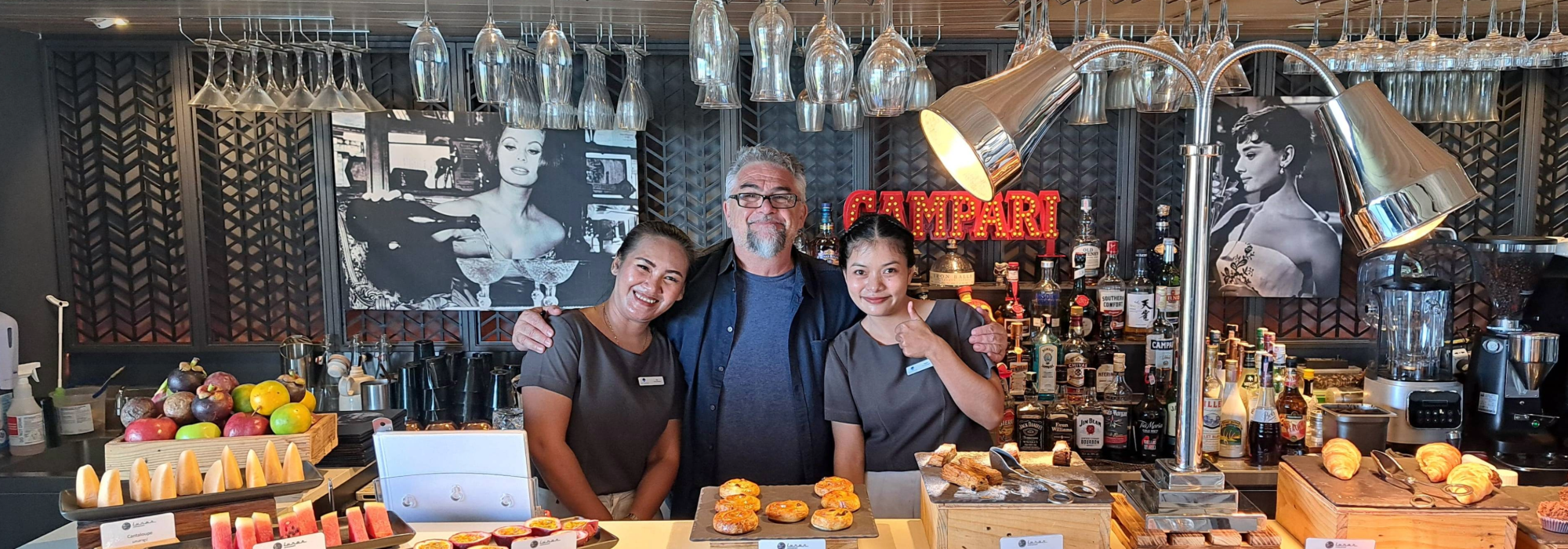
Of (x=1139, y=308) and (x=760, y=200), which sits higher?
(x=760, y=200)

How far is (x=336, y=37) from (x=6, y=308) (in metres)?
1.70

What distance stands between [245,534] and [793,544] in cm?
86

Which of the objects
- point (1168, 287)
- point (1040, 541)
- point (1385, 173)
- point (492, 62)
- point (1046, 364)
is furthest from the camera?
point (1168, 287)

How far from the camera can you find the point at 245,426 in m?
1.82

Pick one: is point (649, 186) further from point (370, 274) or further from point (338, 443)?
point (338, 443)

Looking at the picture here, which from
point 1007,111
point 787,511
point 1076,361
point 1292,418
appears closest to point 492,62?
point 787,511

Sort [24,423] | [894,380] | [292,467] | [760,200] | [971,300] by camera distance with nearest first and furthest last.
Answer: [292,467], [894,380], [760,200], [24,423], [971,300]

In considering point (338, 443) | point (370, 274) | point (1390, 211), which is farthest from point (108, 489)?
point (370, 274)

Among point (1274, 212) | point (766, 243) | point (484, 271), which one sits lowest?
point (484, 271)

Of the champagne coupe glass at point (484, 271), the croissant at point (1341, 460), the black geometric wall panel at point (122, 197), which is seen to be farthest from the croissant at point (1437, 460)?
the black geometric wall panel at point (122, 197)

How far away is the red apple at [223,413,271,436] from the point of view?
1.81m

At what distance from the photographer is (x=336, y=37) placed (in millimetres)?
3656

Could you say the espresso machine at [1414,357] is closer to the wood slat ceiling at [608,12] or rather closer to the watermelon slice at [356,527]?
the wood slat ceiling at [608,12]

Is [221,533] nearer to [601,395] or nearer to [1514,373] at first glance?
[601,395]
